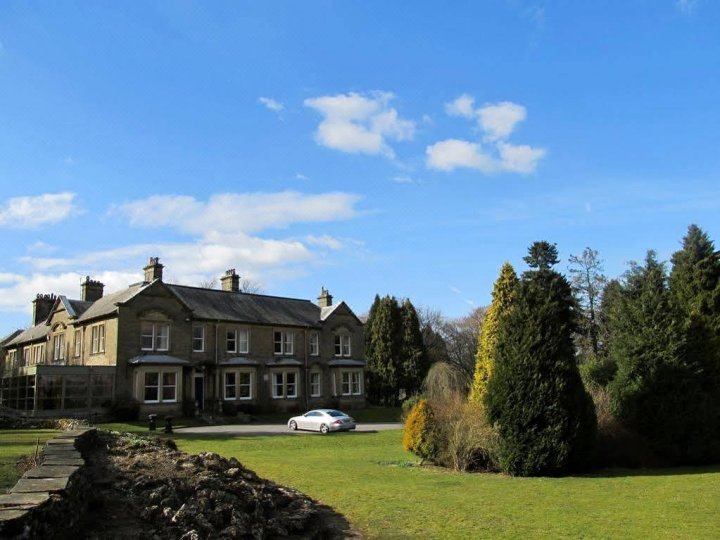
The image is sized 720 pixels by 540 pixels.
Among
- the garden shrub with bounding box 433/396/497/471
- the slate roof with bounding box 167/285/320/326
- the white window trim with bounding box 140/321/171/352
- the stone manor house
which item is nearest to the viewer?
the garden shrub with bounding box 433/396/497/471

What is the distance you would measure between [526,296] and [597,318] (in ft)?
122

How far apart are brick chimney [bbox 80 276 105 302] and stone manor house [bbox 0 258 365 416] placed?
82 mm

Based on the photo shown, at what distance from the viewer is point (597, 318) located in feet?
167

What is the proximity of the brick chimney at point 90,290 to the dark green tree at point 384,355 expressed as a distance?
26.2m

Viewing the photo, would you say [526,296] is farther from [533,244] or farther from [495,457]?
[533,244]

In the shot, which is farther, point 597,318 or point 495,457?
point 597,318

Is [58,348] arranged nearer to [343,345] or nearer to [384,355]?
[343,345]

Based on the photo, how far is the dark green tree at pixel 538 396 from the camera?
1573 cm

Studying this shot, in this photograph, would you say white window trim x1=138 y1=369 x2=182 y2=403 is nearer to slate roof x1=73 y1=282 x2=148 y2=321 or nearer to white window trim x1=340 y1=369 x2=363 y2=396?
slate roof x1=73 y1=282 x2=148 y2=321

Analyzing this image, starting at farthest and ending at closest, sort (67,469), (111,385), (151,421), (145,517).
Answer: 1. (111,385)
2. (151,421)
3. (145,517)
4. (67,469)

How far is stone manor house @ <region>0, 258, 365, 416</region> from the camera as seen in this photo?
36.4 meters

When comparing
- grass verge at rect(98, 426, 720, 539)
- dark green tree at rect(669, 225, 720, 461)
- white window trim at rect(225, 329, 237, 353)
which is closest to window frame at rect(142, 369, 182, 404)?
white window trim at rect(225, 329, 237, 353)

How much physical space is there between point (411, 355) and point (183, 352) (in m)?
25.6

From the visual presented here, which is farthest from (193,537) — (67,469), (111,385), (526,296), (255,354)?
(255,354)
